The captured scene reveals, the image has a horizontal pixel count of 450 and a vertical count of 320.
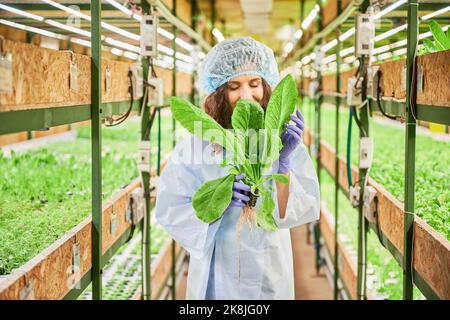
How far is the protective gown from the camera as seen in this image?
283cm

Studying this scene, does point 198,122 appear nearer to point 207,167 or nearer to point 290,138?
A: point 290,138

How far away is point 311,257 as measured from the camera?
300 inches

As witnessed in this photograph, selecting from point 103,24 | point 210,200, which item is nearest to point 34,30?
point 103,24

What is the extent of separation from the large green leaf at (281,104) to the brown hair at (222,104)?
45cm

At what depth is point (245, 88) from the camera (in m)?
2.86

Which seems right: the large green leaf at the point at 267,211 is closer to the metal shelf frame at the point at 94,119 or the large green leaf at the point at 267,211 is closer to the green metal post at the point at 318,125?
the metal shelf frame at the point at 94,119

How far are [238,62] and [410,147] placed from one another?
86 cm

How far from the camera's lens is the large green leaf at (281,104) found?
7.68 ft

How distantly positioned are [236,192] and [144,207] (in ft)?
4.79

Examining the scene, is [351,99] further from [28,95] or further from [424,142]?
[28,95]

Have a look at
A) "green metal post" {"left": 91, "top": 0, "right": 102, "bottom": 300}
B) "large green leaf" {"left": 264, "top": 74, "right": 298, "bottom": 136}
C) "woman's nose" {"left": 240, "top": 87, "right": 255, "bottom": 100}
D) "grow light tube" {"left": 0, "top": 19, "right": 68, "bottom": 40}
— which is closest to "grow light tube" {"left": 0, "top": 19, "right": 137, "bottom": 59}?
"grow light tube" {"left": 0, "top": 19, "right": 68, "bottom": 40}

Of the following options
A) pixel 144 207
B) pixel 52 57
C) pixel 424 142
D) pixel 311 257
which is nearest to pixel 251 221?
pixel 52 57

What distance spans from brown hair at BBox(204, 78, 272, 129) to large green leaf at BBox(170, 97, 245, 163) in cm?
42

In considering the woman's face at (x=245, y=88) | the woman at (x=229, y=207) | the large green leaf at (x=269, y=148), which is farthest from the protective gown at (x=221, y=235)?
the large green leaf at (x=269, y=148)
